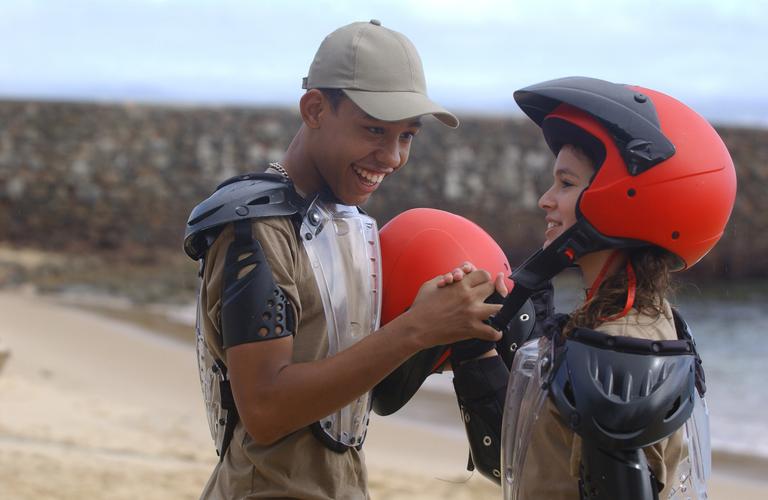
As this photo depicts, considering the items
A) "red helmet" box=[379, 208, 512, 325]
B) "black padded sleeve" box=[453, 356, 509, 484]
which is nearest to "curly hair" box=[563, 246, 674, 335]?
"red helmet" box=[379, 208, 512, 325]

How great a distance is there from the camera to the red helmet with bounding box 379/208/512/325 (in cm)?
267

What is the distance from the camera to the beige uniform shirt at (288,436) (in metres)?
2.41

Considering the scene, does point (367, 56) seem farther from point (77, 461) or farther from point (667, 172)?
point (77, 461)

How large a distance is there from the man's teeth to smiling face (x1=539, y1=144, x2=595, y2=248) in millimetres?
399

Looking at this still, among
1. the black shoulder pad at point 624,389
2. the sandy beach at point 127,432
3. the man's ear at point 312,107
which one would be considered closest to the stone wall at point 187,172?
the sandy beach at point 127,432

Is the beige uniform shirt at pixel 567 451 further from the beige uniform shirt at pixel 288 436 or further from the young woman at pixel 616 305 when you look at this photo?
the beige uniform shirt at pixel 288 436

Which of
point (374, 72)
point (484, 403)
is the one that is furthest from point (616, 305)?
point (374, 72)

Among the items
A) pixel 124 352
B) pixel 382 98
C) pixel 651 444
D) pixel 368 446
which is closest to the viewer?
pixel 651 444

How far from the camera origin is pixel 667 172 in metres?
2.34

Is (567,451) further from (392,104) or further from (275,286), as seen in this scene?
(392,104)

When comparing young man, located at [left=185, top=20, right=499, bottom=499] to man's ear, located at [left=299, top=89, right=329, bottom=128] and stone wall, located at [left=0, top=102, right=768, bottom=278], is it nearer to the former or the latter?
man's ear, located at [left=299, top=89, right=329, bottom=128]

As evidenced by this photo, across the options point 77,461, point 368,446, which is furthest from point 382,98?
point 368,446

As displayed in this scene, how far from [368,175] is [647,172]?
648mm

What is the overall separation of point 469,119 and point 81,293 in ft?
31.7
